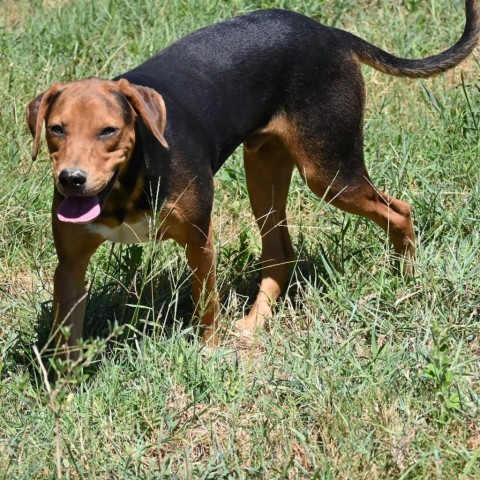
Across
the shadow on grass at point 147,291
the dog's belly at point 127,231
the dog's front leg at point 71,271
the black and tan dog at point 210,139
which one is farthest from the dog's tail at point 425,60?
the dog's front leg at point 71,271

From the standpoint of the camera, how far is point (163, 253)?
5.93m

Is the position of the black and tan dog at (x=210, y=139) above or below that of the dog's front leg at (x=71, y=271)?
above

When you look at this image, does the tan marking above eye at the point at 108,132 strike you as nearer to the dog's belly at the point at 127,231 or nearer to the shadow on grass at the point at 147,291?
the dog's belly at the point at 127,231

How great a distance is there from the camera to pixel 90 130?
4.53m

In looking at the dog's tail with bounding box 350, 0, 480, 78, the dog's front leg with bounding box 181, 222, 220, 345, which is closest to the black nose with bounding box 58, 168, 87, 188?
the dog's front leg with bounding box 181, 222, 220, 345

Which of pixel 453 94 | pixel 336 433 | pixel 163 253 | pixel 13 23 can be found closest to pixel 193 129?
pixel 163 253

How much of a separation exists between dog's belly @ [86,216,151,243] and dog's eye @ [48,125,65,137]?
0.50 meters

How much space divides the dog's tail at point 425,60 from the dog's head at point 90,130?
4.83ft

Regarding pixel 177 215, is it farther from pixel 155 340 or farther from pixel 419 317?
pixel 419 317

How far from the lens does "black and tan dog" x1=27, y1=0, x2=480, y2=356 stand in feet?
15.1

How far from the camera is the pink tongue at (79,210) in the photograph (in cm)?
457

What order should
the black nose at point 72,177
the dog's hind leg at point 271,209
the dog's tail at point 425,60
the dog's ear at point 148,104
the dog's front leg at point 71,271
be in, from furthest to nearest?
the dog's hind leg at point 271,209 < the dog's tail at point 425,60 < the dog's front leg at point 71,271 < the dog's ear at point 148,104 < the black nose at point 72,177

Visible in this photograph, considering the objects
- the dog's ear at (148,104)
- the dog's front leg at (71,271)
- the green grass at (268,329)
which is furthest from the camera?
the dog's front leg at (71,271)

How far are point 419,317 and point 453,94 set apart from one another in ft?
8.14
